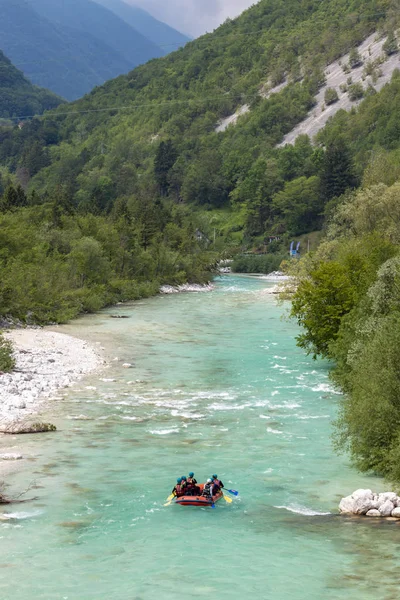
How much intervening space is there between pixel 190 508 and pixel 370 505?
4.63m

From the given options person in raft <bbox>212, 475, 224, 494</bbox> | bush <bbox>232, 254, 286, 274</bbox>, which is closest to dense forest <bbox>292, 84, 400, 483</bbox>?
person in raft <bbox>212, 475, 224, 494</bbox>

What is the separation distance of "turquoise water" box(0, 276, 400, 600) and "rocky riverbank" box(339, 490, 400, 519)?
1.66 ft

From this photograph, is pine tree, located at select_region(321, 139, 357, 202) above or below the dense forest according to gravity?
above

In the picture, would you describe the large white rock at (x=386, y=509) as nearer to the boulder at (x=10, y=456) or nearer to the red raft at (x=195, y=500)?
the red raft at (x=195, y=500)

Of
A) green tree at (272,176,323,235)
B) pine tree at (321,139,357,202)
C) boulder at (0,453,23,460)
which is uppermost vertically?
pine tree at (321,139,357,202)

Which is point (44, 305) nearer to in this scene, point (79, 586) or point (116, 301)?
point (116, 301)

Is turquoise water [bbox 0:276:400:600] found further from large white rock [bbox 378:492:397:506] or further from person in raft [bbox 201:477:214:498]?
large white rock [bbox 378:492:397:506]

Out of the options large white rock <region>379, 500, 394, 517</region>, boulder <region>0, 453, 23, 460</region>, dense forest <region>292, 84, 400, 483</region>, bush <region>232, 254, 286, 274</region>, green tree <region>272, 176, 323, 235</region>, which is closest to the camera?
large white rock <region>379, 500, 394, 517</region>

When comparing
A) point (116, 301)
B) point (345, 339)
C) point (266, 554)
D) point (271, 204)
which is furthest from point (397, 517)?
point (271, 204)

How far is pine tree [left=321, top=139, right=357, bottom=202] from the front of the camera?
497 ft

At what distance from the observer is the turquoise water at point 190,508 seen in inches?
655

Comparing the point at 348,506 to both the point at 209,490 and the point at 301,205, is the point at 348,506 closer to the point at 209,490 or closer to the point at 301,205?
the point at 209,490

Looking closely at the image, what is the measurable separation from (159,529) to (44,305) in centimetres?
4207

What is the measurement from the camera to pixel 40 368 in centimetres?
3822
